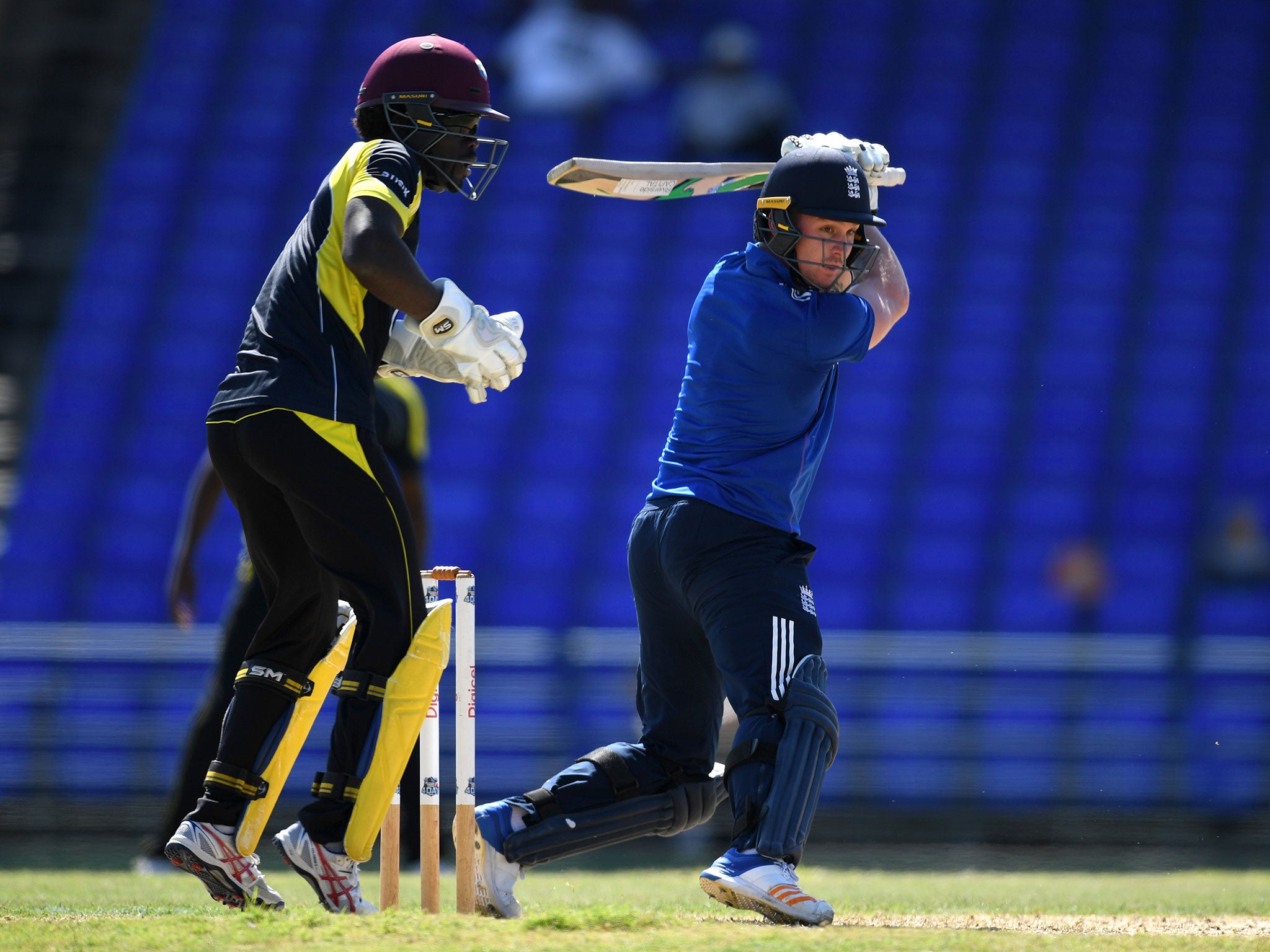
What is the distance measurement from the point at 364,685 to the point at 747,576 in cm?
83

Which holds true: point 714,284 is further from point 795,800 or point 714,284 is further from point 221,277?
point 221,277

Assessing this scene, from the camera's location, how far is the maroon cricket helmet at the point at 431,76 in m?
3.38

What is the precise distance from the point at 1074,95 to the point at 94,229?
22.7 ft

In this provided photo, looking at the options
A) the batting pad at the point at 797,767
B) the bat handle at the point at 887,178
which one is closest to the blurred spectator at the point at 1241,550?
the bat handle at the point at 887,178

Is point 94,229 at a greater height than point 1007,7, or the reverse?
point 1007,7

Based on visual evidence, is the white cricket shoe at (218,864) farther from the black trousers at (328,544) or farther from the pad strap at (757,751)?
the pad strap at (757,751)

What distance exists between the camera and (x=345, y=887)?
10.5 ft

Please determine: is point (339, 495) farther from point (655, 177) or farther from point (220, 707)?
point (220, 707)

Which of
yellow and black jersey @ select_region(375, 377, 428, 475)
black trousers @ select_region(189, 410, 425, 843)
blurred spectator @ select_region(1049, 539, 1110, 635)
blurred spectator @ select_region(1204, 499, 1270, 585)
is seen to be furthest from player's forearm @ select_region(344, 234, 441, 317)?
blurred spectator @ select_region(1204, 499, 1270, 585)

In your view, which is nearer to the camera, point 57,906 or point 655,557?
point 655,557

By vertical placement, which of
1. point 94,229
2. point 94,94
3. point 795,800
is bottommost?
point 795,800

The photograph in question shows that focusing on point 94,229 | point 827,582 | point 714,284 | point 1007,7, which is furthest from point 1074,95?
point 714,284

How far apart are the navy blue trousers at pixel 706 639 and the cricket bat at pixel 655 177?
0.93 metres

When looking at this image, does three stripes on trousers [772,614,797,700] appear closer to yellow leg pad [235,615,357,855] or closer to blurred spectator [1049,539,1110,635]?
yellow leg pad [235,615,357,855]
